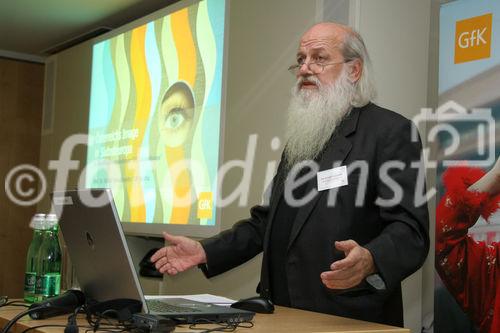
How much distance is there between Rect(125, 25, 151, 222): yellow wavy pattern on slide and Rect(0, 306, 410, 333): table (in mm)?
2964

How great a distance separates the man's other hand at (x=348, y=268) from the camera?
4.50 feet

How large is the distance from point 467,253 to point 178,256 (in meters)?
1.29

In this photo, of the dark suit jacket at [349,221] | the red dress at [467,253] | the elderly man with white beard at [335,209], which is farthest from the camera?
the red dress at [467,253]

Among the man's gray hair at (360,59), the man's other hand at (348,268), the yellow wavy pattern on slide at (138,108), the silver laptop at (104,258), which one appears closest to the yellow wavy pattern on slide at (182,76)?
the yellow wavy pattern on slide at (138,108)

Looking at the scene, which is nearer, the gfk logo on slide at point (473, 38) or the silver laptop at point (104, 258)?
the silver laptop at point (104, 258)

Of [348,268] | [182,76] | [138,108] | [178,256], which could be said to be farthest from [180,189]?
[348,268]

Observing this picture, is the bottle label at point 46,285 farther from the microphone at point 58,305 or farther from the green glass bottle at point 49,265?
the microphone at point 58,305

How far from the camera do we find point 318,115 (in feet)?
7.09

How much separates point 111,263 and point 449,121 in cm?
177

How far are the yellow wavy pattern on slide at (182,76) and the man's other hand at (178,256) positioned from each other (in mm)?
2154

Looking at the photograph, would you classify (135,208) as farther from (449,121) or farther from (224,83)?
(449,121)

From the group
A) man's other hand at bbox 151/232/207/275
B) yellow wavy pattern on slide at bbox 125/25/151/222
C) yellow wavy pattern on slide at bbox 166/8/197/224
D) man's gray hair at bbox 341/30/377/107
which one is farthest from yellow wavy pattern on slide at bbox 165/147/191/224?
man's other hand at bbox 151/232/207/275

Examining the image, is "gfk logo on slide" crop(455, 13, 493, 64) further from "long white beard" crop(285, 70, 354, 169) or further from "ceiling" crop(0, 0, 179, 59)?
"ceiling" crop(0, 0, 179, 59)

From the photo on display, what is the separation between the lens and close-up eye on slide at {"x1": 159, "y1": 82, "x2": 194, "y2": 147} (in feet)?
13.4
